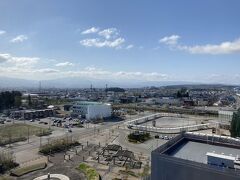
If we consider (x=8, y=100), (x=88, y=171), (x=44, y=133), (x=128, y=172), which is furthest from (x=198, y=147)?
(x=8, y=100)

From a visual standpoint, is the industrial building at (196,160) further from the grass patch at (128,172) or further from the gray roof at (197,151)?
Answer: the grass patch at (128,172)

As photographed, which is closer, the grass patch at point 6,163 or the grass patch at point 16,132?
the grass patch at point 6,163

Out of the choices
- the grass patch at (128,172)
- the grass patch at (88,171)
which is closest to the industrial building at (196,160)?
the grass patch at (128,172)

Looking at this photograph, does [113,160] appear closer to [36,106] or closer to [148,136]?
[148,136]

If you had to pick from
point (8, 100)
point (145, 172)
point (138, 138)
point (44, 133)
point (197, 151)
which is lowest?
point (145, 172)

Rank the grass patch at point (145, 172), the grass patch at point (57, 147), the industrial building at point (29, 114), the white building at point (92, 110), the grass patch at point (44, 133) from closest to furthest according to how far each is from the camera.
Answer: the grass patch at point (145, 172)
the grass patch at point (57, 147)
the grass patch at point (44, 133)
the white building at point (92, 110)
the industrial building at point (29, 114)

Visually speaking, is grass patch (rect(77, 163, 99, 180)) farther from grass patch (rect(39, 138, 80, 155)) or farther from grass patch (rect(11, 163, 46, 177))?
grass patch (rect(39, 138, 80, 155))

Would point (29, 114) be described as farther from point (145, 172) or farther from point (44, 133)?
point (145, 172)
